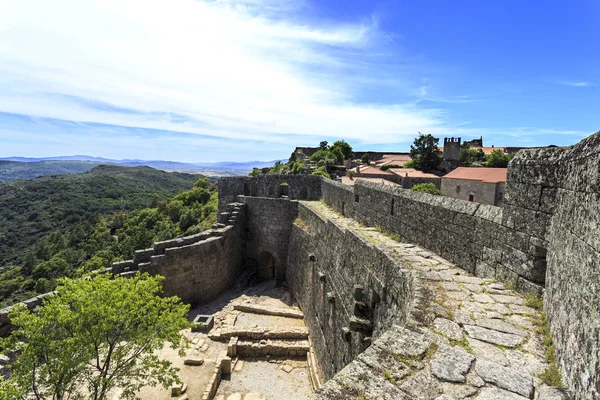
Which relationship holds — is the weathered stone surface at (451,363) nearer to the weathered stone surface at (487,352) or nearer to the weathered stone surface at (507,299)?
the weathered stone surface at (487,352)

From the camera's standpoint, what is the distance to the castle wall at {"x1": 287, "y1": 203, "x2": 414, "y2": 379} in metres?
5.23

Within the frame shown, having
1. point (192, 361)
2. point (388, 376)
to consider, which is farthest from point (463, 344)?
point (192, 361)

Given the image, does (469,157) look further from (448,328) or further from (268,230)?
(448,328)

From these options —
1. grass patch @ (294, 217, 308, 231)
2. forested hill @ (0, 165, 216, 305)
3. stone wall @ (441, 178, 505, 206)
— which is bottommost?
forested hill @ (0, 165, 216, 305)

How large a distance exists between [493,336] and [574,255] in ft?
3.55

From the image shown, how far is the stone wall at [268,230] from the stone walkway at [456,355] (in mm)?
13083

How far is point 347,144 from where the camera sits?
54.4m

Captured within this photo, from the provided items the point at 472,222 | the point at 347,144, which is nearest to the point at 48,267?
the point at 347,144

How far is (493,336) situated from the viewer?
322cm

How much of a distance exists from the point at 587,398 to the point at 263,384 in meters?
9.72

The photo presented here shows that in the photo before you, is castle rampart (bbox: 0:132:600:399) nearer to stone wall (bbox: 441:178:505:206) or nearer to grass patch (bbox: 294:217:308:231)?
grass patch (bbox: 294:217:308:231)

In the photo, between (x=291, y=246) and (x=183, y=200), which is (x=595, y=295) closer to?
(x=291, y=246)

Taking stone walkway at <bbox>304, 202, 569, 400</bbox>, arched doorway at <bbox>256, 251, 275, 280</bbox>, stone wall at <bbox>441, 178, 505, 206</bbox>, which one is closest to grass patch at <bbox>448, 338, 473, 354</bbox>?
stone walkway at <bbox>304, 202, 569, 400</bbox>

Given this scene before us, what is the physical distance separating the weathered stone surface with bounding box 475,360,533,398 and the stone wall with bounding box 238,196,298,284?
14333mm
